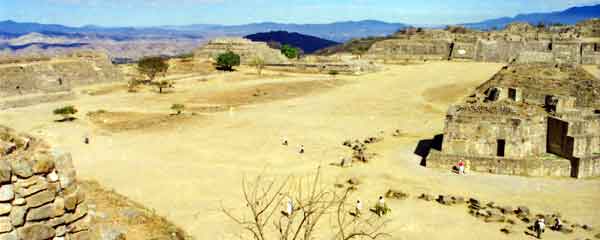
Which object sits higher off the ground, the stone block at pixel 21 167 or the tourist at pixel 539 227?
the stone block at pixel 21 167

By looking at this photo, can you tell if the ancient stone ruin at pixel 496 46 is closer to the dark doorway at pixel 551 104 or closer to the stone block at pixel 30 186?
the dark doorway at pixel 551 104

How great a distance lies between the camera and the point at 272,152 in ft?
62.8

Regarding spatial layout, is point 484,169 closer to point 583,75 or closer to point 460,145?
point 460,145

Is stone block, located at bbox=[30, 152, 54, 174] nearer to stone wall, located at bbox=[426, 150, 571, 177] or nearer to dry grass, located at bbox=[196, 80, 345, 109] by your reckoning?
stone wall, located at bbox=[426, 150, 571, 177]

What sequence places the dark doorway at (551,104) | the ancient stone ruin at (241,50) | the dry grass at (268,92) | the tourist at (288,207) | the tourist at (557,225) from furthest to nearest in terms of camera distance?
the ancient stone ruin at (241,50), the dry grass at (268,92), the dark doorway at (551,104), the tourist at (288,207), the tourist at (557,225)

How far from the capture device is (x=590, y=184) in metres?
14.8

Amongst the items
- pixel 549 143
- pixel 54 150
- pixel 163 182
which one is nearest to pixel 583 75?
pixel 549 143

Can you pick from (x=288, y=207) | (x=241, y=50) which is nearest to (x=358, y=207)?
(x=288, y=207)

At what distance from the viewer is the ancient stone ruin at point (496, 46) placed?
49625mm

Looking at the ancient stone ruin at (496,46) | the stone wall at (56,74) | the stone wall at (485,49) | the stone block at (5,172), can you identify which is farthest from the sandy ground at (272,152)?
the ancient stone ruin at (496,46)

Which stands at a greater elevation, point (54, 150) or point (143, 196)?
point (54, 150)

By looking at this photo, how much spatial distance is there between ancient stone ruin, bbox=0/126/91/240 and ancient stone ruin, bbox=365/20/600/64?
49.0 meters

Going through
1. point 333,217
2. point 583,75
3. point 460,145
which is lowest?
point 333,217

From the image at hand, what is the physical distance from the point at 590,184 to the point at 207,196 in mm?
11735
